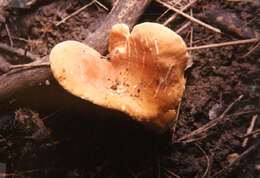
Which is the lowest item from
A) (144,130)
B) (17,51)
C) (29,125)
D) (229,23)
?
(29,125)

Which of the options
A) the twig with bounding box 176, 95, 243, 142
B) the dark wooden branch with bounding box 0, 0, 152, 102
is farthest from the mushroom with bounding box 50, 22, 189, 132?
the twig with bounding box 176, 95, 243, 142

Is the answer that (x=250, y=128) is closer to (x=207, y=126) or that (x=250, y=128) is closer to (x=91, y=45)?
(x=207, y=126)

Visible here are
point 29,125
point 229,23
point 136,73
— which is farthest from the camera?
point 229,23

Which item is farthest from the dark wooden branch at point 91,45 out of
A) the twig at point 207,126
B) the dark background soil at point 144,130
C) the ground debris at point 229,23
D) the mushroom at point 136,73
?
the twig at point 207,126

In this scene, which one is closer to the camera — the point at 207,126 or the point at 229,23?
the point at 207,126

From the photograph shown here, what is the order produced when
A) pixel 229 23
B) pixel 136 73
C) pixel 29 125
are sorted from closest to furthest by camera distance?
1. pixel 136 73
2. pixel 29 125
3. pixel 229 23

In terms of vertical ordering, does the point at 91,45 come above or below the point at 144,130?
above

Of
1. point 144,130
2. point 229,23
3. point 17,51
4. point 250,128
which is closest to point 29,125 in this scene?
point 17,51
